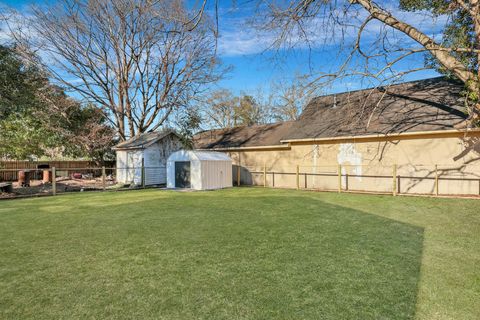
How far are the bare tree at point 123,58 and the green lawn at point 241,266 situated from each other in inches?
446

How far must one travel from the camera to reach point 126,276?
3.22m

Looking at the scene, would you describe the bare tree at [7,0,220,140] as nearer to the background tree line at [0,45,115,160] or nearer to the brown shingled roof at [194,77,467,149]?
the background tree line at [0,45,115,160]

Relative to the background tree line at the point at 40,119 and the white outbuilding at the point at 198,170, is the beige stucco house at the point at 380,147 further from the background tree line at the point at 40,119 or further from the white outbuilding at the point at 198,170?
the background tree line at the point at 40,119

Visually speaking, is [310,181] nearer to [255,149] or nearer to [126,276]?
[255,149]

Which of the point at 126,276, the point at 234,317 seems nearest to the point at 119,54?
the point at 126,276

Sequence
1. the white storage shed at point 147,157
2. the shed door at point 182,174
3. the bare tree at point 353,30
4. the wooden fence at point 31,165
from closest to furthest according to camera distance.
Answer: the bare tree at point 353,30
the shed door at point 182,174
the white storage shed at point 147,157
the wooden fence at point 31,165

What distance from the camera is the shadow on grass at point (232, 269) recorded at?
8.32 feet

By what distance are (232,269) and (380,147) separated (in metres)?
9.66

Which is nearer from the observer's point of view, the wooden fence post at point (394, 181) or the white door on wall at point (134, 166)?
the wooden fence post at point (394, 181)

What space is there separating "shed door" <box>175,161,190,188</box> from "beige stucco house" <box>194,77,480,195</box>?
363 centimetres

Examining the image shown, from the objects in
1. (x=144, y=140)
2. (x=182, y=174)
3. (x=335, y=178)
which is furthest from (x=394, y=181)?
(x=144, y=140)

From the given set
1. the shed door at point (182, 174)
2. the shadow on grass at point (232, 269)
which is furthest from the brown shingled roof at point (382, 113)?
the shadow on grass at point (232, 269)

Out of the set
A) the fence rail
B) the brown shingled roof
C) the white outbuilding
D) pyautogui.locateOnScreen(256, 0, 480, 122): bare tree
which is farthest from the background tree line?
pyautogui.locateOnScreen(256, 0, 480, 122): bare tree

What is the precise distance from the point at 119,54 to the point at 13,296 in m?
17.0
